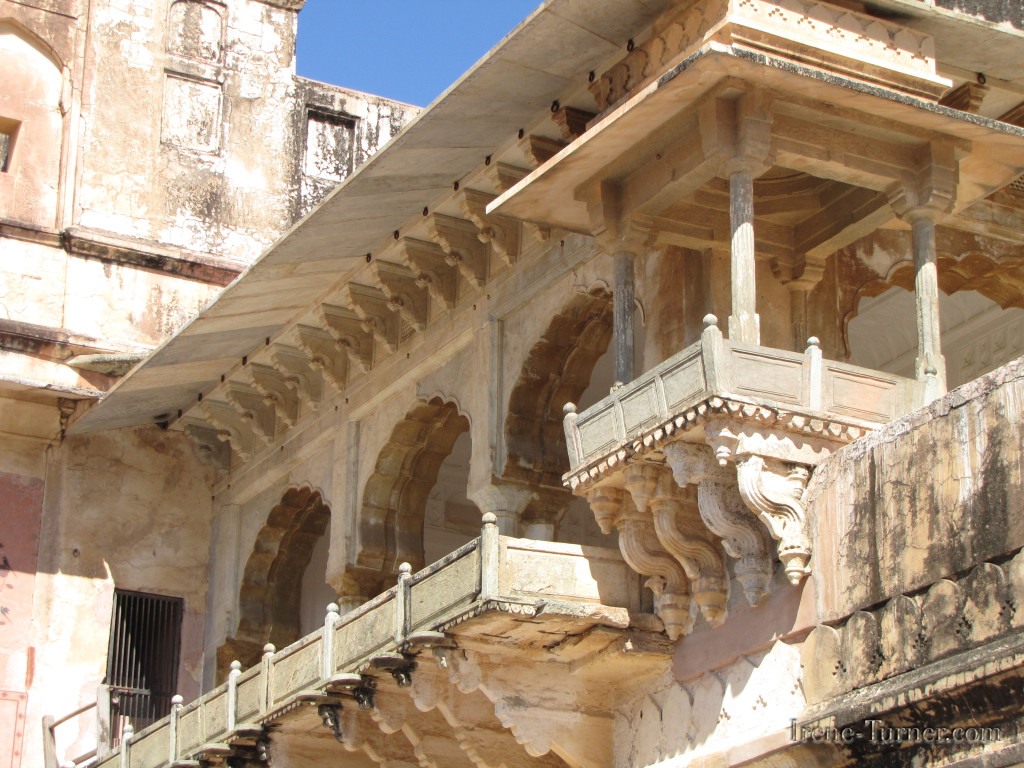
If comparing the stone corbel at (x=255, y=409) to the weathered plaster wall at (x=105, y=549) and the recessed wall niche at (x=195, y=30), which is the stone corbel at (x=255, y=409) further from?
the recessed wall niche at (x=195, y=30)

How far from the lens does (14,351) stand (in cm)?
1583

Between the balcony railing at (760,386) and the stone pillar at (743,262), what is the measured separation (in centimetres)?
14

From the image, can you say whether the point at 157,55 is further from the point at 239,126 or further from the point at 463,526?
the point at 463,526

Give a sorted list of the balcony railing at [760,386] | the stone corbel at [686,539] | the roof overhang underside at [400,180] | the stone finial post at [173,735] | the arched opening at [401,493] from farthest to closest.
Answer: the arched opening at [401,493]
the stone finial post at [173,735]
the roof overhang underside at [400,180]
the stone corbel at [686,539]
the balcony railing at [760,386]

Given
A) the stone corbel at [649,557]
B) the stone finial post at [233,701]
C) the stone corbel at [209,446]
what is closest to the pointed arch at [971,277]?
the stone corbel at [649,557]

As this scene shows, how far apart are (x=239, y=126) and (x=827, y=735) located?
10396 millimetres

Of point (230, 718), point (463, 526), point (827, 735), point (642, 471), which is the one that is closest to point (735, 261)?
point (642, 471)

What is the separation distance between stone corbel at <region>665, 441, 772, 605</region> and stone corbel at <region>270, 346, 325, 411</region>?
17.7ft

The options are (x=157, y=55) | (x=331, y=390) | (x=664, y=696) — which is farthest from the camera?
(x=157, y=55)

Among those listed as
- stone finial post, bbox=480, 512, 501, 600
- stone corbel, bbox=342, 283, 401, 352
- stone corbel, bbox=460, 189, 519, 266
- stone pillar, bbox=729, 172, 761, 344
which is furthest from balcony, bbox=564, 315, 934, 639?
stone corbel, bbox=342, 283, 401, 352

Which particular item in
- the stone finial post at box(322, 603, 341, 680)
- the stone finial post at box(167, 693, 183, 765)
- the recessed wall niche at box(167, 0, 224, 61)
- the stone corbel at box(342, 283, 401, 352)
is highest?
the recessed wall niche at box(167, 0, 224, 61)

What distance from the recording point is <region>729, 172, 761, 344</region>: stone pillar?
9.70 metres

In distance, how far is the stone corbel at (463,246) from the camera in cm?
1296

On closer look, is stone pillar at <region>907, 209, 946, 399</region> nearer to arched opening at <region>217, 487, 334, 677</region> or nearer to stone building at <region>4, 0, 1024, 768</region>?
stone building at <region>4, 0, 1024, 768</region>
